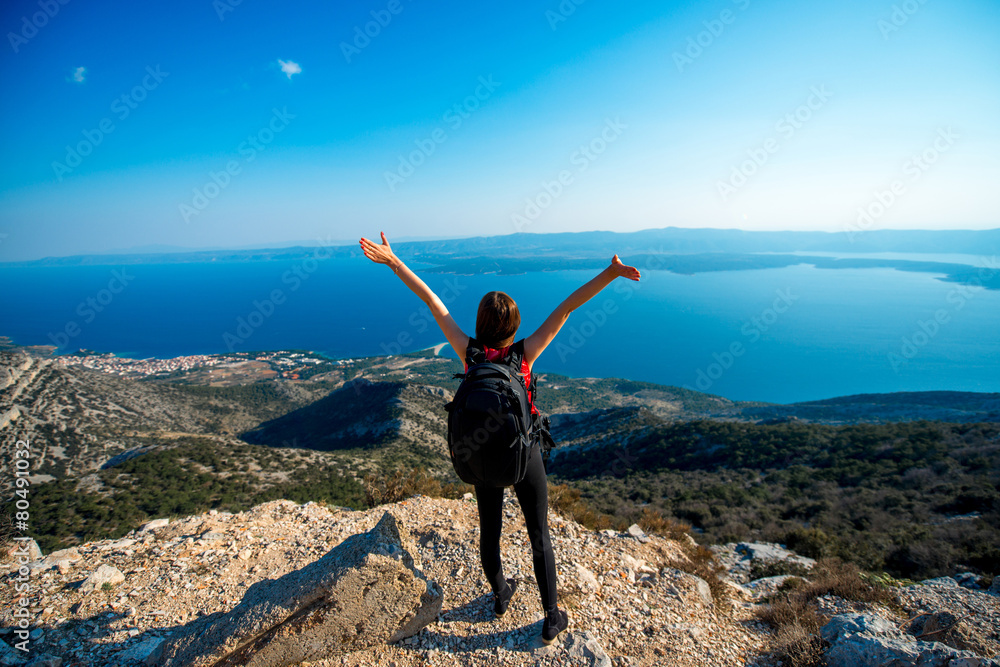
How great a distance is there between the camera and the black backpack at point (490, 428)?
5.86ft

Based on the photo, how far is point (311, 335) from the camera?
374 feet

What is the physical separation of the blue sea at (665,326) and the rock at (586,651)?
280 feet

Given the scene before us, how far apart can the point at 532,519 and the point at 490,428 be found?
2.73 feet

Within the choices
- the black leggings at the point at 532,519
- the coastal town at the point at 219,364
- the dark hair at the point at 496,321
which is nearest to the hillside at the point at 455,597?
the black leggings at the point at 532,519

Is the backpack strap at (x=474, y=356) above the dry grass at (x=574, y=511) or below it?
above

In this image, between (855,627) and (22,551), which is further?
(22,551)

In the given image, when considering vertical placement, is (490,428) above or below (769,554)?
above

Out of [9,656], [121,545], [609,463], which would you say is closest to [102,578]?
[9,656]

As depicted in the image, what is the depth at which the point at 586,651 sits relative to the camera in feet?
8.27

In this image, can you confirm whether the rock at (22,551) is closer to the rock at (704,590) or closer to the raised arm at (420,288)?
the raised arm at (420,288)

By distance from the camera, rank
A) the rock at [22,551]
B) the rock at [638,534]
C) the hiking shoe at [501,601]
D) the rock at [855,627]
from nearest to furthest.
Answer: the hiking shoe at [501,601] → the rock at [855,627] → the rock at [22,551] → the rock at [638,534]

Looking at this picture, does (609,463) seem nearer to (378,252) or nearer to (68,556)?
(68,556)

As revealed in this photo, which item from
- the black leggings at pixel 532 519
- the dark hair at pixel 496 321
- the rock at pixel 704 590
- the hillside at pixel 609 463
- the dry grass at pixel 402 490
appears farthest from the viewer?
the hillside at pixel 609 463

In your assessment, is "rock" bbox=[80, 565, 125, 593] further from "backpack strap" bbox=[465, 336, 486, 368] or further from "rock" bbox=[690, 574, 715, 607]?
"rock" bbox=[690, 574, 715, 607]
